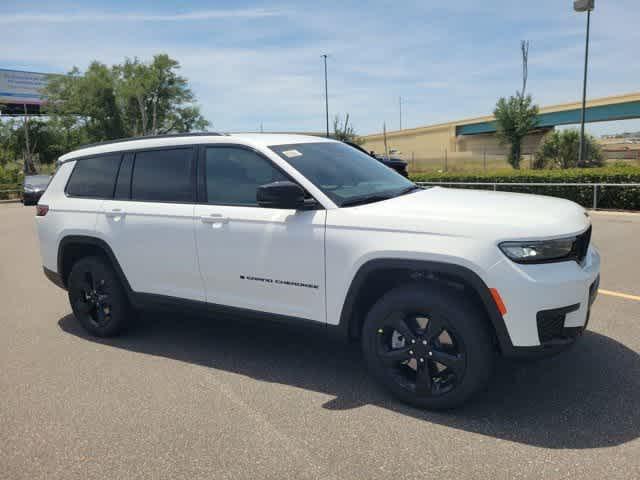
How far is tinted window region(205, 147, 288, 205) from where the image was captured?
4.26 m

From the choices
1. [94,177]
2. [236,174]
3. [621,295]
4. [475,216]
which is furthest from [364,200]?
[621,295]

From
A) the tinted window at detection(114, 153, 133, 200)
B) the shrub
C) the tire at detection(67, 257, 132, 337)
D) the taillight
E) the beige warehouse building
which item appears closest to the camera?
the tinted window at detection(114, 153, 133, 200)

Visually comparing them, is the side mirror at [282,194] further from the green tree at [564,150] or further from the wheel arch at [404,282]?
the green tree at [564,150]

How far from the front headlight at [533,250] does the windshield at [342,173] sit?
1115mm

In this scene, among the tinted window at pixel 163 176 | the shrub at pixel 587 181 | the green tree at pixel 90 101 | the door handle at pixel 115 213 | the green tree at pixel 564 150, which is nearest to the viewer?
the tinted window at pixel 163 176

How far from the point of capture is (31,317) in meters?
6.25

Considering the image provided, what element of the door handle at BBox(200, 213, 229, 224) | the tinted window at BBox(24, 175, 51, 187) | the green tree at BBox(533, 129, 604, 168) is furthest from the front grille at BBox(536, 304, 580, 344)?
the green tree at BBox(533, 129, 604, 168)

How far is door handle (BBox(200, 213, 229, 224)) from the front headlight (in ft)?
6.66

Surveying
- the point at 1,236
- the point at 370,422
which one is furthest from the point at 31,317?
the point at 1,236

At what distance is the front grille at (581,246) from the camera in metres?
3.43

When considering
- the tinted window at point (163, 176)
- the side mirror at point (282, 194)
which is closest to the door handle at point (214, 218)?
the tinted window at point (163, 176)

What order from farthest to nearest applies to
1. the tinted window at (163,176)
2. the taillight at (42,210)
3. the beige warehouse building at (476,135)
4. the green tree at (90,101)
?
1. the green tree at (90,101)
2. the beige warehouse building at (476,135)
3. the taillight at (42,210)
4. the tinted window at (163,176)

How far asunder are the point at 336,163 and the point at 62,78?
7024cm

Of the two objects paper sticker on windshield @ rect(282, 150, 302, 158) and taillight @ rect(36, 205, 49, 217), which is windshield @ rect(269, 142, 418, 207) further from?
taillight @ rect(36, 205, 49, 217)
